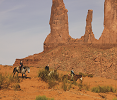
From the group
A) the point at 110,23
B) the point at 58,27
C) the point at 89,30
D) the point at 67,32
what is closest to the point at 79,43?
the point at 89,30

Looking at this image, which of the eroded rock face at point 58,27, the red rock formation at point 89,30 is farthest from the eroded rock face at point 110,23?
the eroded rock face at point 58,27

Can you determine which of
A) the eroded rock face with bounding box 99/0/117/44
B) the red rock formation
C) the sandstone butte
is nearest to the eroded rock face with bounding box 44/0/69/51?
the sandstone butte

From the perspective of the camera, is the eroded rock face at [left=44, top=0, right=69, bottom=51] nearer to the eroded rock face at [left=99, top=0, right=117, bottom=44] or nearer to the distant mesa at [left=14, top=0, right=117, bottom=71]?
the distant mesa at [left=14, top=0, right=117, bottom=71]

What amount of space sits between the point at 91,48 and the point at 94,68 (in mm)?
8656

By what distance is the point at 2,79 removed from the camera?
11.3 metres

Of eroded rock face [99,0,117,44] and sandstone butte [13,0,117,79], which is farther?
eroded rock face [99,0,117,44]

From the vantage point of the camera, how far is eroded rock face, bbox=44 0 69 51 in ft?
155

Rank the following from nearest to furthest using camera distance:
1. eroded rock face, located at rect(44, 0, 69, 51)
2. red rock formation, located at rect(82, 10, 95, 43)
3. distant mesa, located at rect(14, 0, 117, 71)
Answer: distant mesa, located at rect(14, 0, 117, 71) → red rock formation, located at rect(82, 10, 95, 43) → eroded rock face, located at rect(44, 0, 69, 51)

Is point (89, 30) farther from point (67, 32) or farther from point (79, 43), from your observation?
point (67, 32)

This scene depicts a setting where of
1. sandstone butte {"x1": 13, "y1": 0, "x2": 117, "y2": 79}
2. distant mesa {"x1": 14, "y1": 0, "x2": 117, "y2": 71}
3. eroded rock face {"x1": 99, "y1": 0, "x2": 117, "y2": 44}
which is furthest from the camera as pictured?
distant mesa {"x1": 14, "y1": 0, "x2": 117, "y2": 71}

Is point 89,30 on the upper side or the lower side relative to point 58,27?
lower

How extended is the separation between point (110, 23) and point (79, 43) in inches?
397

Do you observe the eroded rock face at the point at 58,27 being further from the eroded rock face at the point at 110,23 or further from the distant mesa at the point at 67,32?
the eroded rock face at the point at 110,23

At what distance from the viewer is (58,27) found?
48406mm
